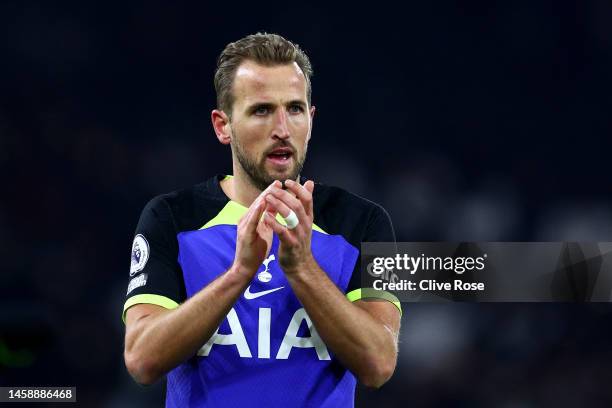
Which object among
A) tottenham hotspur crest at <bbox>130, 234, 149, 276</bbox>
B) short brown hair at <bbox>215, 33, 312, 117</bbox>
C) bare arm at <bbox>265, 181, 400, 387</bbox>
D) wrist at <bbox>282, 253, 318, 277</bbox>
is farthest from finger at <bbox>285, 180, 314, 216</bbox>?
tottenham hotspur crest at <bbox>130, 234, 149, 276</bbox>

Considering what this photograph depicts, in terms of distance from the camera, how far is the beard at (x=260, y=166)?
8.10 ft

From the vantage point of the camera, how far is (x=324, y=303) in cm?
222

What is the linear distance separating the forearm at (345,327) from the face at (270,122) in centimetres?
39

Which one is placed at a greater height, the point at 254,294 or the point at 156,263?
the point at 156,263

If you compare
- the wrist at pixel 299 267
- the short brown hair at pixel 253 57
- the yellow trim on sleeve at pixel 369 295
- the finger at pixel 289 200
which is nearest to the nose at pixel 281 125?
the short brown hair at pixel 253 57

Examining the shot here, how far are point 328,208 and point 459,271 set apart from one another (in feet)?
5.03

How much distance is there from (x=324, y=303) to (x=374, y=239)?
501mm

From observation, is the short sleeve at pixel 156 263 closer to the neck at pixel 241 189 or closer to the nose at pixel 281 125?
the neck at pixel 241 189

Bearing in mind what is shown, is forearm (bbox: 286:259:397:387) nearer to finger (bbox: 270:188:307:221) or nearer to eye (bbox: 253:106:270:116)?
finger (bbox: 270:188:307:221)

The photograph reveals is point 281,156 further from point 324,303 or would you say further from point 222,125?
point 324,303

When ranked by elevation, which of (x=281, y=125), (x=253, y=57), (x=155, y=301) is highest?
(x=253, y=57)

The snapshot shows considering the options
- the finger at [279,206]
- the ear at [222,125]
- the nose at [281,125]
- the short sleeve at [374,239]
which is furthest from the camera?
the ear at [222,125]

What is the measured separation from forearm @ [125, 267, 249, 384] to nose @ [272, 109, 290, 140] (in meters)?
0.46

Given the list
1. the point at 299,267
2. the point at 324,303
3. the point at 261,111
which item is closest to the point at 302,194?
the point at 299,267
